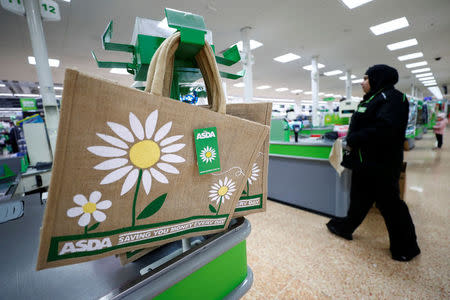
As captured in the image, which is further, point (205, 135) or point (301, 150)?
point (301, 150)

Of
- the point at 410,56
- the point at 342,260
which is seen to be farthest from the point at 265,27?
the point at 410,56

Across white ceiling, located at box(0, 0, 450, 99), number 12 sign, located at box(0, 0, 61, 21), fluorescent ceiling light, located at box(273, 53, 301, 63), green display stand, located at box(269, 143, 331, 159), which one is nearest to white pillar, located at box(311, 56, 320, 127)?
white ceiling, located at box(0, 0, 450, 99)

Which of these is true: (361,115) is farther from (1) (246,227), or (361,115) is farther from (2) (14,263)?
(2) (14,263)

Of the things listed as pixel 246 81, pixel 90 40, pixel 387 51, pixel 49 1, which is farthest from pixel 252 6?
pixel 387 51

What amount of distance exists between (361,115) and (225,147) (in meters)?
1.58

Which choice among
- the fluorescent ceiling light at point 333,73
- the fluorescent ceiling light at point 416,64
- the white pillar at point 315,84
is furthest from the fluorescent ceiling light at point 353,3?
the fluorescent ceiling light at point 416,64

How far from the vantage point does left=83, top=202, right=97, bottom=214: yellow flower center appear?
0.94 ft

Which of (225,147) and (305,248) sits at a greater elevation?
(225,147)

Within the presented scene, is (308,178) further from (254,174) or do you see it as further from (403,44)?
(403,44)

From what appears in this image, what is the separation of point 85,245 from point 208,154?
24 cm

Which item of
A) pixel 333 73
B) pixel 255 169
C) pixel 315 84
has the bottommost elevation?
pixel 255 169

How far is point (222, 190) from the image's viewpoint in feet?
1.42

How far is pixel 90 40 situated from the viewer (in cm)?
482

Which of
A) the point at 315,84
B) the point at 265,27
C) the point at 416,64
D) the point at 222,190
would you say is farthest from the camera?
the point at 416,64
